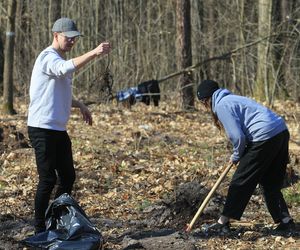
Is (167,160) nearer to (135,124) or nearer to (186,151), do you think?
(186,151)

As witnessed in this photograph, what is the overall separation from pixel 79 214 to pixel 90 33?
52.5 feet

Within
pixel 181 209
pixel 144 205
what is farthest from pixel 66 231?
pixel 144 205

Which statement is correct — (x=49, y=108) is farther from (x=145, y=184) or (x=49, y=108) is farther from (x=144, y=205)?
(x=145, y=184)

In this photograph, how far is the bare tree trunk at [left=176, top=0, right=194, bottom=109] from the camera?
50.7ft

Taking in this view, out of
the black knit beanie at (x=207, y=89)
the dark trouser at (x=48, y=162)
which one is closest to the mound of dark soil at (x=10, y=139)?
the dark trouser at (x=48, y=162)

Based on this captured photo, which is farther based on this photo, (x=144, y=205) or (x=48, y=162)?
(x=144, y=205)

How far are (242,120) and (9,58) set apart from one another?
8.75 metres

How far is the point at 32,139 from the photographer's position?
224 inches

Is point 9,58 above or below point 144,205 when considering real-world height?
above

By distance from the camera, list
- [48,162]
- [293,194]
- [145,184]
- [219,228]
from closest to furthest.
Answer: [48,162] → [219,228] → [293,194] → [145,184]

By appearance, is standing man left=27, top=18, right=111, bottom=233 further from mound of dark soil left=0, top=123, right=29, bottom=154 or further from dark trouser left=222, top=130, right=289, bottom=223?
mound of dark soil left=0, top=123, right=29, bottom=154

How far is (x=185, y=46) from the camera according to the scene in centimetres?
1559

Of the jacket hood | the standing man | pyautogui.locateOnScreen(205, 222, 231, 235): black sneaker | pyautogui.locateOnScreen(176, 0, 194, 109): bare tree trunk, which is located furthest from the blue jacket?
pyautogui.locateOnScreen(176, 0, 194, 109): bare tree trunk

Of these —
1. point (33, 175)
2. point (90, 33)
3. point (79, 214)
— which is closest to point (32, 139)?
point (79, 214)
